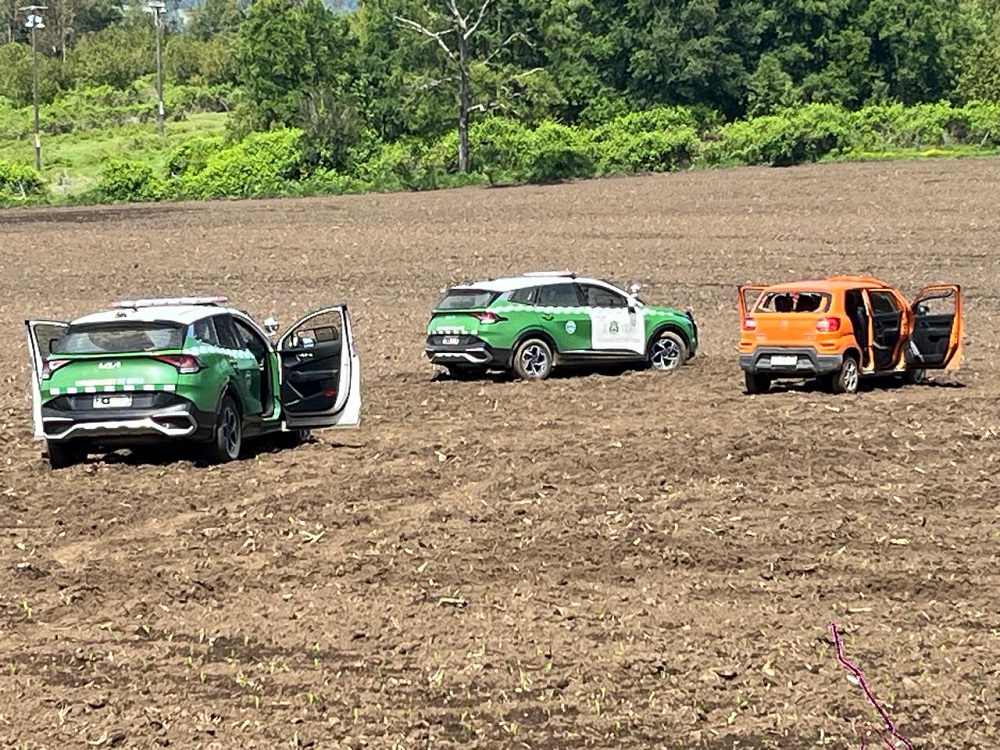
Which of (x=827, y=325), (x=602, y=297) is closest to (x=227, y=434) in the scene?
(x=827, y=325)

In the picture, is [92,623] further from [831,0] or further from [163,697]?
[831,0]

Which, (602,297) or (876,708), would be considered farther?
(602,297)

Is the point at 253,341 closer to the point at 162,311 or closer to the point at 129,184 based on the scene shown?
the point at 162,311

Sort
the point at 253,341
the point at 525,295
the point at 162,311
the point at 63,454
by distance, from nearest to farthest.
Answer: the point at 63,454, the point at 162,311, the point at 253,341, the point at 525,295

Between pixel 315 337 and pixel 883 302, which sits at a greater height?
pixel 315 337

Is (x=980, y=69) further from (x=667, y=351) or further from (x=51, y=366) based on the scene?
(x=51, y=366)

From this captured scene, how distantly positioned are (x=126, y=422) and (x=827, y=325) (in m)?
8.96

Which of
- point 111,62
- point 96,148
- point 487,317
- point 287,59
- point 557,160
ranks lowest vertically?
point 487,317

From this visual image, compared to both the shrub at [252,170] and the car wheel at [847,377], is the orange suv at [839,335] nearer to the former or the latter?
the car wheel at [847,377]

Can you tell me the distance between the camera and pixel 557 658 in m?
9.73

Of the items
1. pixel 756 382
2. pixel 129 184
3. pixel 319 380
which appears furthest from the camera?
pixel 129 184

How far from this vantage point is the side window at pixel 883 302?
21923 millimetres

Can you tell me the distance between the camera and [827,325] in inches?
822

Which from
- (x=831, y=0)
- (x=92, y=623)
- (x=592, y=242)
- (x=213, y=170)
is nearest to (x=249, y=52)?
(x=213, y=170)
